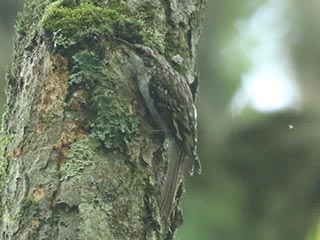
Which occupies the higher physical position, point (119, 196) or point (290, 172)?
point (290, 172)

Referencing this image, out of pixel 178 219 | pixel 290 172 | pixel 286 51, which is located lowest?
pixel 178 219

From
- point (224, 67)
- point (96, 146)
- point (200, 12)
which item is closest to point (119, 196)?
point (96, 146)

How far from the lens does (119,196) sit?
10.6 feet

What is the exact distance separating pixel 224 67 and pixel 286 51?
13.2 inches

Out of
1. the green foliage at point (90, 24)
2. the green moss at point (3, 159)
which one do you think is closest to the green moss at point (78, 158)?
the green moss at point (3, 159)

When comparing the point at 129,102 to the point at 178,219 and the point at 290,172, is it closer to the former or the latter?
the point at 178,219

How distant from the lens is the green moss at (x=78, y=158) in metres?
3.22

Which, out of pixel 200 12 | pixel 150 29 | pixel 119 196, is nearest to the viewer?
pixel 119 196

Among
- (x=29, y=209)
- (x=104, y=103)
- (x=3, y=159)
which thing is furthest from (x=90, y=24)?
(x=29, y=209)

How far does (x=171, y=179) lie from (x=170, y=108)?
0.53 metres

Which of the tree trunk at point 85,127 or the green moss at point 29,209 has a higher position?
the tree trunk at point 85,127

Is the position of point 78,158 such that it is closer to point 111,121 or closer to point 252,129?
point 111,121

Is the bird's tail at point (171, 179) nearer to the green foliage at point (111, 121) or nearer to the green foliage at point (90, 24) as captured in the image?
the green foliage at point (111, 121)

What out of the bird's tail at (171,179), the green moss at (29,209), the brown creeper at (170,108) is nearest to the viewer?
the green moss at (29,209)
